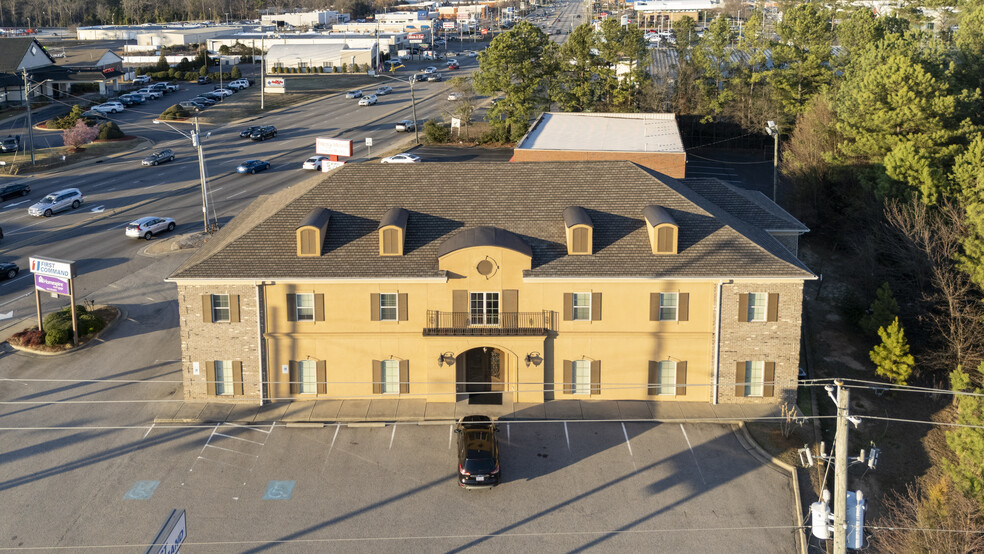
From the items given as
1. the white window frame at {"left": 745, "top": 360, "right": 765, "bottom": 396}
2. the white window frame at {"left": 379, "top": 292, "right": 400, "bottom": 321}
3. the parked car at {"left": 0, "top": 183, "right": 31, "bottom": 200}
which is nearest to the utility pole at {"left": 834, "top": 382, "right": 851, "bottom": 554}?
the white window frame at {"left": 745, "top": 360, "right": 765, "bottom": 396}

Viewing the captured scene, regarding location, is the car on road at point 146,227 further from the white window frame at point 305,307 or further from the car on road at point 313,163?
the white window frame at point 305,307

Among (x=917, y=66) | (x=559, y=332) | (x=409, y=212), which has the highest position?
(x=917, y=66)

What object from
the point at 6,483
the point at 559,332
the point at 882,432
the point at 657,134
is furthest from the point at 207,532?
the point at 657,134

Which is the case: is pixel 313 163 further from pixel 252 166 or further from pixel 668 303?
pixel 668 303

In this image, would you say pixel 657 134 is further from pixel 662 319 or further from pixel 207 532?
pixel 207 532

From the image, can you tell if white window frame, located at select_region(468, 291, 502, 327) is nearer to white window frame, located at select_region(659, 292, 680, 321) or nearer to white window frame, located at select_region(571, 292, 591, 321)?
white window frame, located at select_region(571, 292, 591, 321)

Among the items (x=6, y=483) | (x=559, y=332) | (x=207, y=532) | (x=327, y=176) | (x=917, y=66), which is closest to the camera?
(x=207, y=532)
